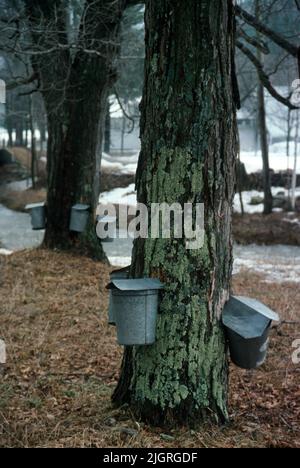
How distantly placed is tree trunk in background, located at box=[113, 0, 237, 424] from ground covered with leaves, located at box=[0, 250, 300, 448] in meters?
0.22

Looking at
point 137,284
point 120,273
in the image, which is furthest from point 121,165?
point 137,284

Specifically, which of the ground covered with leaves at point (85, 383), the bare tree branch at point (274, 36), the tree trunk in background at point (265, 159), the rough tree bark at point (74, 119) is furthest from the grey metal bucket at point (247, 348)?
the tree trunk in background at point (265, 159)

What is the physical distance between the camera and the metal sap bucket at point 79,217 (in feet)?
29.6

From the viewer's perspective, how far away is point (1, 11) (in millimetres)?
11023

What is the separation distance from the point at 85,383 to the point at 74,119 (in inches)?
226

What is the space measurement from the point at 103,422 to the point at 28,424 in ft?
1.43

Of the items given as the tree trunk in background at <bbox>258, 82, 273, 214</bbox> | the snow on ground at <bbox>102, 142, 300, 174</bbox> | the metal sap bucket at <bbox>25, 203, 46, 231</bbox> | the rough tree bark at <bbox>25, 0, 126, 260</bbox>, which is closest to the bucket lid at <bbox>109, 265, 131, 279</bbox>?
the rough tree bark at <bbox>25, 0, 126, 260</bbox>

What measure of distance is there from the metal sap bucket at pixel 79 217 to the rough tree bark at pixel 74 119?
214 mm

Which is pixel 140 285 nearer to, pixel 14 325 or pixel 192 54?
pixel 192 54

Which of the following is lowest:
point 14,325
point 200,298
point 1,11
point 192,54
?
point 14,325

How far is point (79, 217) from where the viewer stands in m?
9.02

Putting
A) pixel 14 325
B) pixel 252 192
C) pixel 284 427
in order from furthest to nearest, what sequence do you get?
pixel 252 192 → pixel 14 325 → pixel 284 427
